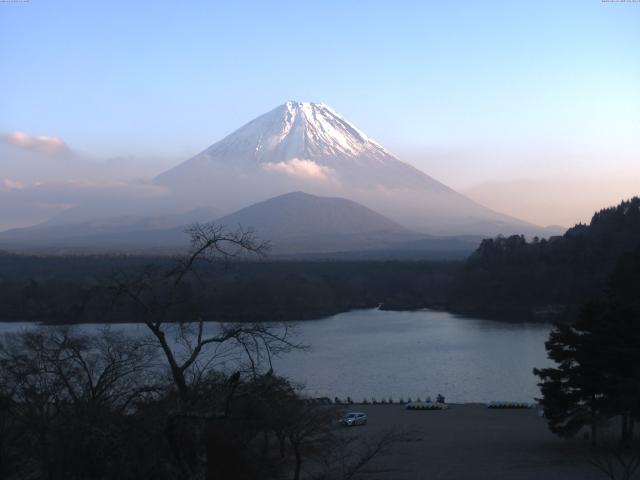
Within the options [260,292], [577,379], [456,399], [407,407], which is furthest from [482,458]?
[260,292]

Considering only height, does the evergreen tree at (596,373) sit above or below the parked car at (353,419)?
above

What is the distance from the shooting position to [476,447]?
7.18 meters

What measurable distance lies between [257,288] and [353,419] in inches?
566

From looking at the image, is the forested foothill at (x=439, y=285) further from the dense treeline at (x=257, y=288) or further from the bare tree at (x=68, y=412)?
the bare tree at (x=68, y=412)

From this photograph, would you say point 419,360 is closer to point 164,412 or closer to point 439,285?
point 164,412

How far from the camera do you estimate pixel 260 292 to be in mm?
22375

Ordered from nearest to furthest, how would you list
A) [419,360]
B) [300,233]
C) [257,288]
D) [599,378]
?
[599,378] → [419,360] → [257,288] → [300,233]

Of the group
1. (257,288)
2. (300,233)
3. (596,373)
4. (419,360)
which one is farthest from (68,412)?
(300,233)

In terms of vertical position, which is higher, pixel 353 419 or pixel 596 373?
pixel 596 373

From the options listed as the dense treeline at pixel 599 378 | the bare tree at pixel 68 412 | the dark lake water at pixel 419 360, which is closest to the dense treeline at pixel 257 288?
the dark lake water at pixel 419 360

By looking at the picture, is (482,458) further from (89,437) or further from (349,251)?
(349,251)

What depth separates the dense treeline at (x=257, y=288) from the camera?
19203 mm

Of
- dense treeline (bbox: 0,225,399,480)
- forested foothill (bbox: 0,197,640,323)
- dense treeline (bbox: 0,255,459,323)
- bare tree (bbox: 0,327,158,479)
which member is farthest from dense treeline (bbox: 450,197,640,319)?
dense treeline (bbox: 0,225,399,480)

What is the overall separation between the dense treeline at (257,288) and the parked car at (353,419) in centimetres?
572
